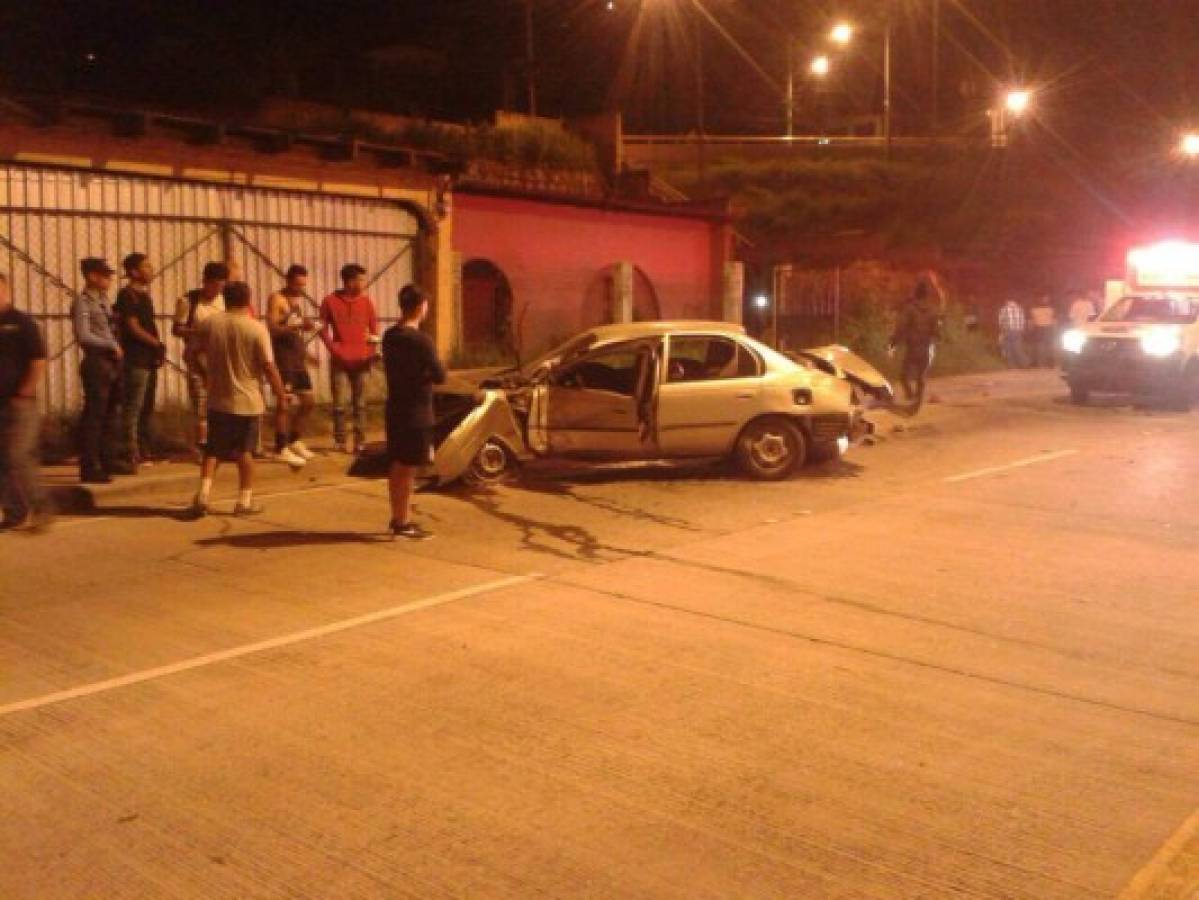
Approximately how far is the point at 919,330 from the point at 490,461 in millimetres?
8699

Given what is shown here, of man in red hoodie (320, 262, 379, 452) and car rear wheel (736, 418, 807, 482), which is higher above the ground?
man in red hoodie (320, 262, 379, 452)

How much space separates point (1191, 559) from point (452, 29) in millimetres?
41114

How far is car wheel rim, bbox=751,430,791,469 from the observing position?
1207 cm

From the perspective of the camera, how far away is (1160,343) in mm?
19438

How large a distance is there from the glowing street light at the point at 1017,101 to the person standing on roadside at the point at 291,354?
137ft

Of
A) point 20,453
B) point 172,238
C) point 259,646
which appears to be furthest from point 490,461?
point 172,238

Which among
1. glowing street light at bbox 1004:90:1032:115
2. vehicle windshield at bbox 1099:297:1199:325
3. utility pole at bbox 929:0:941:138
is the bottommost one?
vehicle windshield at bbox 1099:297:1199:325

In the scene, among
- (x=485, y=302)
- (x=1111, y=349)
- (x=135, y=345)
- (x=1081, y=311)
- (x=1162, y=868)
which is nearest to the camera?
(x=1162, y=868)

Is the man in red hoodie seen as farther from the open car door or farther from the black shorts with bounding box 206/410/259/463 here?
the black shorts with bounding box 206/410/259/463

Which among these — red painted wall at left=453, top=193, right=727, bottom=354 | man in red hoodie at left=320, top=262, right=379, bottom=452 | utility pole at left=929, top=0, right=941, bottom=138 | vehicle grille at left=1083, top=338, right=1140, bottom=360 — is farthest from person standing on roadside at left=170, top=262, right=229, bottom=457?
utility pole at left=929, top=0, right=941, bottom=138

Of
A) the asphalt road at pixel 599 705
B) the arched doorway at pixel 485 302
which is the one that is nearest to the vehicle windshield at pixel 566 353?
the asphalt road at pixel 599 705

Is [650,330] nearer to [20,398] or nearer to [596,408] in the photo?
[596,408]

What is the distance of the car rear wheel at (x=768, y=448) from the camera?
12062mm

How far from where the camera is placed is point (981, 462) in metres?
13.8
